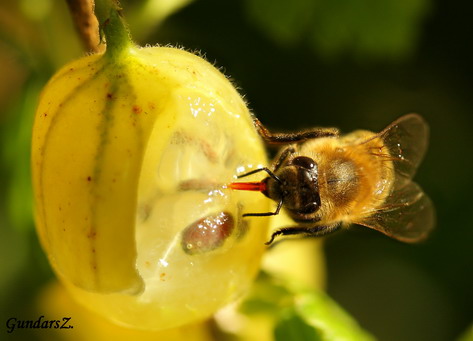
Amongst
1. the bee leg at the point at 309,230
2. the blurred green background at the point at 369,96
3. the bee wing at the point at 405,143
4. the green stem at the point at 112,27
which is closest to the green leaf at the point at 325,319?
the bee leg at the point at 309,230

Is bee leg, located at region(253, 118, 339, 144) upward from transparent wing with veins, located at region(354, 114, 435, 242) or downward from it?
upward

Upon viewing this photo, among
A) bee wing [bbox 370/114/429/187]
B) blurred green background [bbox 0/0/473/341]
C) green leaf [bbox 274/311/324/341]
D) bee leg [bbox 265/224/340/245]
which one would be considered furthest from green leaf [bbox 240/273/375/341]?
blurred green background [bbox 0/0/473/341]

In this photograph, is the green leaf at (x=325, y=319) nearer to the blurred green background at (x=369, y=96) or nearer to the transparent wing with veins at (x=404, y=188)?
the transparent wing with veins at (x=404, y=188)

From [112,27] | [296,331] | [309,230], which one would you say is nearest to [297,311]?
[296,331]

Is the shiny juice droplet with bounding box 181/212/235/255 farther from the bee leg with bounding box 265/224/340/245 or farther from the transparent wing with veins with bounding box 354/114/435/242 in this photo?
the transparent wing with veins with bounding box 354/114/435/242

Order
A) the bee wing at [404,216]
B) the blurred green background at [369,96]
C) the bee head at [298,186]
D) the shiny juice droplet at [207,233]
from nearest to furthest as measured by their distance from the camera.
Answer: the shiny juice droplet at [207,233] < the bee head at [298,186] < the bee wing at [404,216] < the blurred green background at [369,96]

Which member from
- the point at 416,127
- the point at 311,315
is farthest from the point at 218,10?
the point at 311,315

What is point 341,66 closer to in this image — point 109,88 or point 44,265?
point 44,265

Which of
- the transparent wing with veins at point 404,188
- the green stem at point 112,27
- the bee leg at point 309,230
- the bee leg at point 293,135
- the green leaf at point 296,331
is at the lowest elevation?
the green leaf at point 296,331
